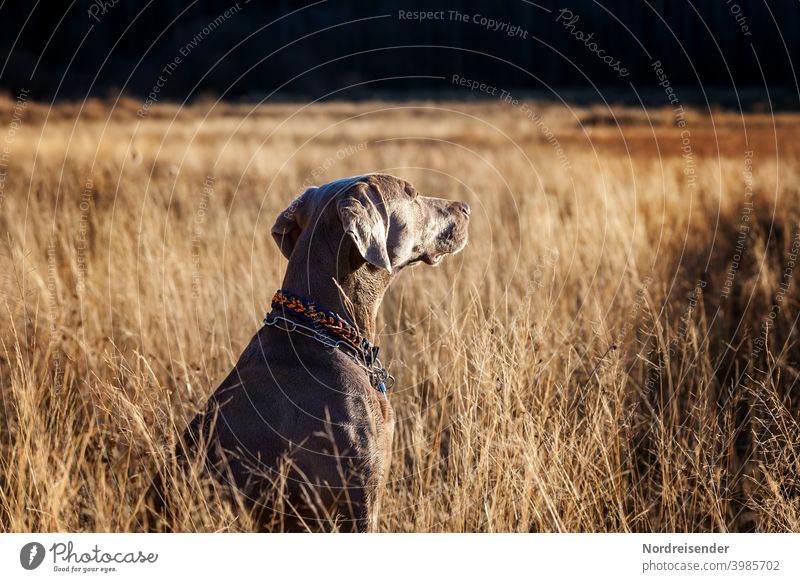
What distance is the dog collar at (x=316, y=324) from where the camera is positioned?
3494 mm

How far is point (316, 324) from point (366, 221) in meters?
0.55

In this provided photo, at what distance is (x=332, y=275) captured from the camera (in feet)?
11.8

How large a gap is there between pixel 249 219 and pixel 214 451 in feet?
19.9

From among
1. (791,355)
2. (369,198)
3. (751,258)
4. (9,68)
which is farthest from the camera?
(9,68)

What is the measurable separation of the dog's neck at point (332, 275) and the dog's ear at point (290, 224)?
22 centimetres

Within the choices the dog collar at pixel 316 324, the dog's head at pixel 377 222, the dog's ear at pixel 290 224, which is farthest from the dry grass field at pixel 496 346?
the dog's ear at pixel 290 224

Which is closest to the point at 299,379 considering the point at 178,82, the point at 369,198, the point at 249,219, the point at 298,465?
the point at 298,465

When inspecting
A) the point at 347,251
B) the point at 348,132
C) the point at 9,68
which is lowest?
the point at 347,251

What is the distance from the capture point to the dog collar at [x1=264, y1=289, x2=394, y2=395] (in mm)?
3494

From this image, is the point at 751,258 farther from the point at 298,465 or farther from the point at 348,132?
the point at 348,132
